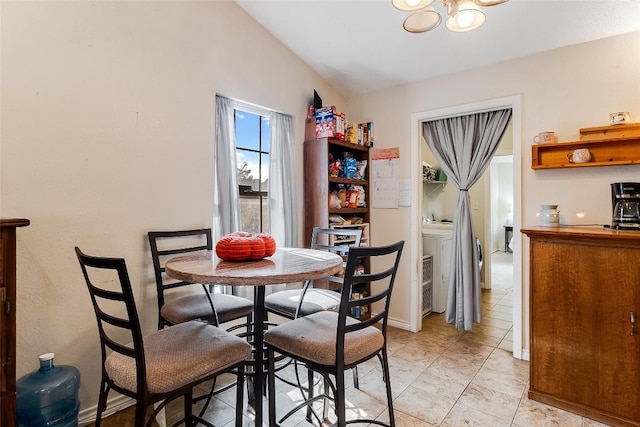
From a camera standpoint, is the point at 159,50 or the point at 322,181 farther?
the point at 322,181

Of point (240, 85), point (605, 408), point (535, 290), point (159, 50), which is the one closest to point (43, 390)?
point (159, 50)

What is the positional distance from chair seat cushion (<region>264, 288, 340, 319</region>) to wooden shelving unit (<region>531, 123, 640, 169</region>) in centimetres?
180

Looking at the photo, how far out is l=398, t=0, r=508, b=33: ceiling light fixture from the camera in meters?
1.46

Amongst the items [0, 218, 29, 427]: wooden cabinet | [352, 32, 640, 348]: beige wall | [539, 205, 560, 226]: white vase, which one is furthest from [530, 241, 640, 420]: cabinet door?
[0, 218, 29, 427]: wooden cabinet

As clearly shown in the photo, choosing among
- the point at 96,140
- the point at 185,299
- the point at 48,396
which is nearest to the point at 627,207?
the point at 185,299

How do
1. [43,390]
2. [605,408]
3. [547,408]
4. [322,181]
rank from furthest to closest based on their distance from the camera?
[322,181] < [547,408] < [605,408] < [43,390]

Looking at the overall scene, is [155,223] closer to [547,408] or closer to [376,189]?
[376,189]

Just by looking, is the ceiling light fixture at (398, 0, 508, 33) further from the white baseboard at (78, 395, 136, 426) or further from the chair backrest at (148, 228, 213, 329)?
the white baseboard at (78, 395, 136, 426)

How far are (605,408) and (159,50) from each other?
333 centimetres

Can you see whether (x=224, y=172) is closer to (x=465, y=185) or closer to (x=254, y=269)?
(x=254, y=269)

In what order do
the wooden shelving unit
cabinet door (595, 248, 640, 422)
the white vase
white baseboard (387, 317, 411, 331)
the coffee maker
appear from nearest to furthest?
cabinet door (595, 248, 640, 422) < the coffee maker < the wooden shelving unit < the white vase < white baseboard (387, 317, 411, 331)

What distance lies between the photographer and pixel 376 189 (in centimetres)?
329

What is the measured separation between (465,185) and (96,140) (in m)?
2.85

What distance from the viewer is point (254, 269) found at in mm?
1384
